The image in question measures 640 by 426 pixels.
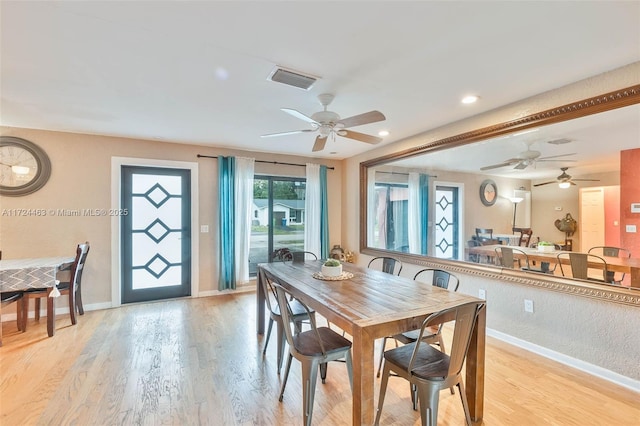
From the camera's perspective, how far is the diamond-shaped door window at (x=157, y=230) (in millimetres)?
4574

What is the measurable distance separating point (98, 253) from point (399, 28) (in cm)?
473

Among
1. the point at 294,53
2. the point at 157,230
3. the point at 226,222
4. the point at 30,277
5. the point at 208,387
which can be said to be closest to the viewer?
the point at 294,53

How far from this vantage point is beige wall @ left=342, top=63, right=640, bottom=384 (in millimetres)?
2297

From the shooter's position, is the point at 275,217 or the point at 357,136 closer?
the point at 357,136

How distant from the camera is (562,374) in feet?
8.18

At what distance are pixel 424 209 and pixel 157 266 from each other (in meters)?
4.29

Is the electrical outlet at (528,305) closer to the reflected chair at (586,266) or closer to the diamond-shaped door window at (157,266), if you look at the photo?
the reflected chair at (586,266)

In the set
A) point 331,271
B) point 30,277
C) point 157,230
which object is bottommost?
point 30,277

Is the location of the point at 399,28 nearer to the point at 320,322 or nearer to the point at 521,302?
the point at 521,302

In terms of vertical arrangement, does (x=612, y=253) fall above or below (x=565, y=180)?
below

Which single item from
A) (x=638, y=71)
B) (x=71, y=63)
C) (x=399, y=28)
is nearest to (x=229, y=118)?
(x=71, y=63)

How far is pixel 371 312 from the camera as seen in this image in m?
1.75

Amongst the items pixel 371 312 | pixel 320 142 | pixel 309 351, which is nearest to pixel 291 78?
pixel 320 142

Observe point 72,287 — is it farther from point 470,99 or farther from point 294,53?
point 470,99
